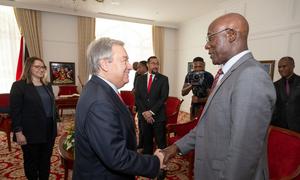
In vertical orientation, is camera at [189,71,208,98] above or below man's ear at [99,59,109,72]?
below

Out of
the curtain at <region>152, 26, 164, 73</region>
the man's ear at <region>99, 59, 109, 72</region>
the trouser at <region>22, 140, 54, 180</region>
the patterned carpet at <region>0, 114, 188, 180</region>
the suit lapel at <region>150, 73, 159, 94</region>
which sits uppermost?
the curtain at <region>152, 26, 164, 73</region>

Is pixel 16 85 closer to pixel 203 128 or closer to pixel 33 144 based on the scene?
pixel 33 144

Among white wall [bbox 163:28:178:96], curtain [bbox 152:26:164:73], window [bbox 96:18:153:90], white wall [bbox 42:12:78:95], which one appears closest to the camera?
white wall [bbox 42:12:78:95]

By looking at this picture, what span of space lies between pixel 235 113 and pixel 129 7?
675cm

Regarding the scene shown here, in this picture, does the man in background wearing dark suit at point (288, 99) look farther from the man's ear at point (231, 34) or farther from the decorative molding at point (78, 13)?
the decorative molding at point (78, 13)

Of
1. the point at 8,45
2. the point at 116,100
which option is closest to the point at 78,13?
the point at 8,45

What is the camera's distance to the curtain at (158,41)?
29.1 ft

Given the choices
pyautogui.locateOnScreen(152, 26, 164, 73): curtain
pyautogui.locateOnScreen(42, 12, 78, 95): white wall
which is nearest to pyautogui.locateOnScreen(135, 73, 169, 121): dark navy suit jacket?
pyautogui.locateOnScreen(42, 12, 78, 95): white wall

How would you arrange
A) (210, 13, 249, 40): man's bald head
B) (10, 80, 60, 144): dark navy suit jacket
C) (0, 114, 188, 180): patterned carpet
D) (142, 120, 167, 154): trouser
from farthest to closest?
(142, 120, 167, 154): trouser
(0, 114, 188, 180): patterned carpet
(10, 80, 60, 144): dark navy suit jacket
(210, 13, 249, 40): man's bald head

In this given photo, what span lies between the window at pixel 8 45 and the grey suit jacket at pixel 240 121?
767 centimetres

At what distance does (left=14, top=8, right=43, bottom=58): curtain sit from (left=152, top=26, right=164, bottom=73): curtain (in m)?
4.42

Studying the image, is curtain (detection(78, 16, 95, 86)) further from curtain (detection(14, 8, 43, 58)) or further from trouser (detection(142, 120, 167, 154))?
trouser (detection(142, 120, 167, 154))

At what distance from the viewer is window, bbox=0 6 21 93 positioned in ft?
21.9

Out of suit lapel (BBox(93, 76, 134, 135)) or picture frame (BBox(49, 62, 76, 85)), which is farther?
picture frame (BBox(49, 62, 76, 85))
